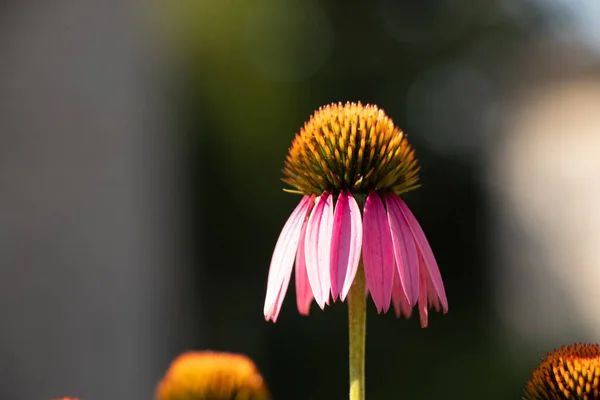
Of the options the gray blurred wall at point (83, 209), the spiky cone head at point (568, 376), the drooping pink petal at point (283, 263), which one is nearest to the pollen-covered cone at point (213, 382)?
the drooping pink petal at point (283, 263)

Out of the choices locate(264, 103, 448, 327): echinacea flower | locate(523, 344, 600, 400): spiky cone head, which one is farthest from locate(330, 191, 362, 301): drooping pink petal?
locate(523, 344, 600, 400): spiky cone head

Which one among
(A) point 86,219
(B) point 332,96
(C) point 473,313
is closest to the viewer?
(A) point 86,219

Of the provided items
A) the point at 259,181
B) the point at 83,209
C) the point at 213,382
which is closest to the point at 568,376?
the point at 213,382

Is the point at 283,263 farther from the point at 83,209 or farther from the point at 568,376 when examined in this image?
the point at 83,209

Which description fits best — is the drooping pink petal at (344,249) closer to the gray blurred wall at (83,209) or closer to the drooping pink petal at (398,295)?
the drooping pink petal at (398,295)

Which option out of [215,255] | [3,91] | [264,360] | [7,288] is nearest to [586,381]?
[7,288]

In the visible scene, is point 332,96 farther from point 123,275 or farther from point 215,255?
point 123,275

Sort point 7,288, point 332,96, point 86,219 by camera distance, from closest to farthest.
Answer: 1. point 7,288
2. point 86,219
3. point 332,96

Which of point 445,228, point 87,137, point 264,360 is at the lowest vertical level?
point 264,360
